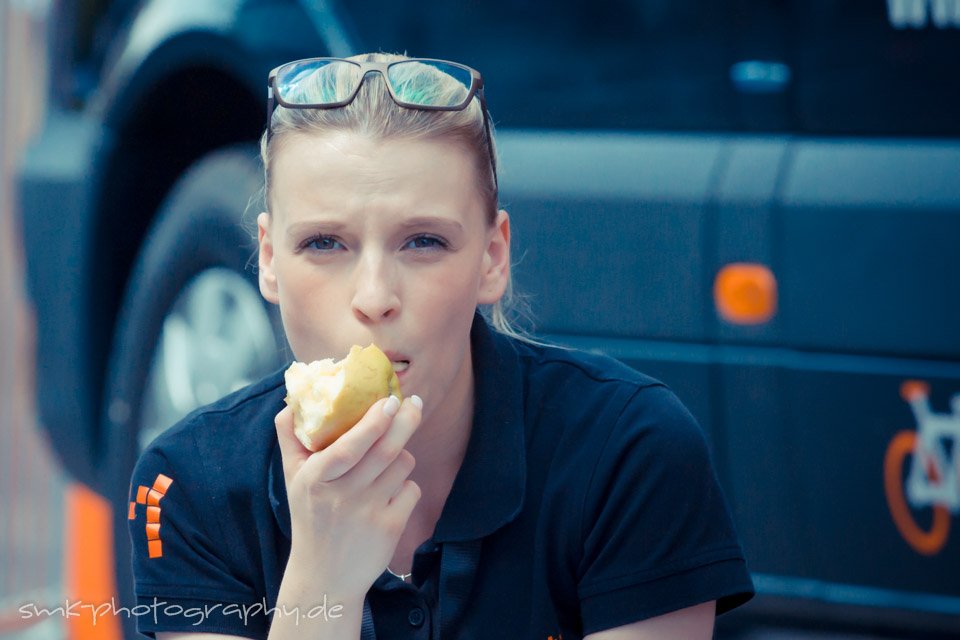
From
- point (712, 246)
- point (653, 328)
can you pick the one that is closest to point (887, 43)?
point (712, 246)

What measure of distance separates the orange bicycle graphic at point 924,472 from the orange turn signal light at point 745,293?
34cm

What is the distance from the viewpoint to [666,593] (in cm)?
203

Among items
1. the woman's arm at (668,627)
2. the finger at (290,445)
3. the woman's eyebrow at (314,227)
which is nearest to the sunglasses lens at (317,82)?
the woman's eyebrow at (314,227)

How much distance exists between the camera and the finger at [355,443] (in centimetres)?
185

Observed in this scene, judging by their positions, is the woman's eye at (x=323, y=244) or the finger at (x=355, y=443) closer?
the finger at (x=355, y=443)

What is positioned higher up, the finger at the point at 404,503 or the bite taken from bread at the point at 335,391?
the bite taken from bread at the point at 335,391

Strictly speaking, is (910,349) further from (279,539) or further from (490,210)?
(279,539)

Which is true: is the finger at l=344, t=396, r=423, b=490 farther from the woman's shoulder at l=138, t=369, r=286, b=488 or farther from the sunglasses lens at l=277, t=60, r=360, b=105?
the sunglasses lens at l=277, t=60, r=360, b=105

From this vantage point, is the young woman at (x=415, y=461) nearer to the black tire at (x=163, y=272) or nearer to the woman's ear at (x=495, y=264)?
the woman's ear at (x=495, y=264)

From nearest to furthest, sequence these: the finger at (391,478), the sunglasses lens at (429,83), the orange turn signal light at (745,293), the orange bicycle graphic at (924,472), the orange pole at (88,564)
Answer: the finger at (391,478), the sunglasses lens at (429,83), the orange bicycle graphic at (924,472), the orange turn signal light at (745,293), the orange pole at (88,564)

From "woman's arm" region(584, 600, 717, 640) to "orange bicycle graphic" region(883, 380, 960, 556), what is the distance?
3.57ft

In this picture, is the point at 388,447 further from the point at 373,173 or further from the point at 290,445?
the point at 373,173

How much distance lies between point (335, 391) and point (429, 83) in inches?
19.9

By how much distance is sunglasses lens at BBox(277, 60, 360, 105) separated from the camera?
2070 mm
